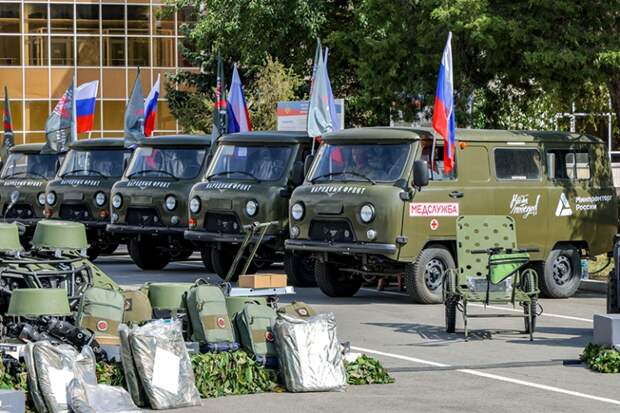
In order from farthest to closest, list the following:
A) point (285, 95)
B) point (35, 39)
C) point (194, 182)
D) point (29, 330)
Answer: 1. point (35, 39)
2. point (285, 95)
3. point (194, 182)
4. point (29, 330)

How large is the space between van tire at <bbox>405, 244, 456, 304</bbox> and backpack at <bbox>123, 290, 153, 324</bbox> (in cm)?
637

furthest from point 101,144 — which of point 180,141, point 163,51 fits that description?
point 163,51

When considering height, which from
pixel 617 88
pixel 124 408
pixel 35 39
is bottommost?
pixel 124 408

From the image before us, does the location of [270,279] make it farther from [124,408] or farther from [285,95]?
[285,95]

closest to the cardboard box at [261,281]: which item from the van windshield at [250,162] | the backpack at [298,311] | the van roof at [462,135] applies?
the backpack at [298,311]

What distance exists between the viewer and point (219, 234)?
70.9ft

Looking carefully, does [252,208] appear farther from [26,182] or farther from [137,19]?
[137,19]

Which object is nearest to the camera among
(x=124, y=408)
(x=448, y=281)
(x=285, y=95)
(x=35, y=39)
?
(x=124, y=408)

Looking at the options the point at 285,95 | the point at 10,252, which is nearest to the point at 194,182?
the point at 10,252

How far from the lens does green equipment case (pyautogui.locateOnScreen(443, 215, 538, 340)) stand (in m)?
15.7

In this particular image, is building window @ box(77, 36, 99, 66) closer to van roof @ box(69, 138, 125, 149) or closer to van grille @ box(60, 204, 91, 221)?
van roof @ box(69, 138, 125, 149)

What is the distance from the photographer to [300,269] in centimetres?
2152

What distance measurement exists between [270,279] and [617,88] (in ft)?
40.1

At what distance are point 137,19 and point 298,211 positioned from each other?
147 ft
